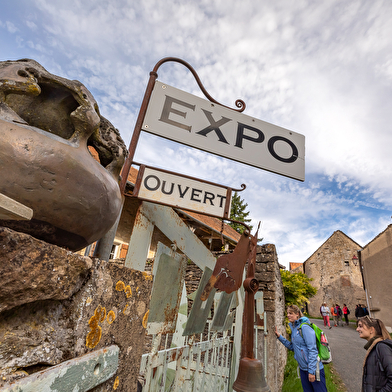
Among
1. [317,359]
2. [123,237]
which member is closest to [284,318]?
[317,359]

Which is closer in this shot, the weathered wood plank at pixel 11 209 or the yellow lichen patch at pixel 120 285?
the weathered wood plank at pixel 11 209

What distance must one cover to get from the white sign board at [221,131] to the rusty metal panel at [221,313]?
1.74 metres

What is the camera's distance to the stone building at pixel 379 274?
47.6 ft

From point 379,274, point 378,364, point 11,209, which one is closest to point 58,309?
point 11,209

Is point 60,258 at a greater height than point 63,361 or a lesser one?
greater

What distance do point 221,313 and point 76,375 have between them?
2419mm

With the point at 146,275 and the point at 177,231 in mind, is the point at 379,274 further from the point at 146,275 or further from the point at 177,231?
the point at 146,275

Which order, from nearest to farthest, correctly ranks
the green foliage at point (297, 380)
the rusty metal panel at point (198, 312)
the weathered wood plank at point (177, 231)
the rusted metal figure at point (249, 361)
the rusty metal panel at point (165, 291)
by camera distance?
the rusted metal figure at point (249, 361)
the rusty metal panel at point (165, 291)
the weathered wood plank at point (177, 231)
the rusty metal panel at point (198, 312)
the green foliage at point (297, 380)

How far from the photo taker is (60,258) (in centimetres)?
73

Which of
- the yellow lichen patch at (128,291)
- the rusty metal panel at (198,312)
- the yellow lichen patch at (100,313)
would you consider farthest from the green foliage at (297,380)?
the yellow lichen patch at (100,313)

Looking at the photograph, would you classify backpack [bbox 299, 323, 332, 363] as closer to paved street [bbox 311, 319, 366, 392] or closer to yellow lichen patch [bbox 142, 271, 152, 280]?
paved street [bbox 311, 319, 366, 392]

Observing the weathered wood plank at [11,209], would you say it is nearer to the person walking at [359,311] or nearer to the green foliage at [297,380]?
the green foliage at [297,380]

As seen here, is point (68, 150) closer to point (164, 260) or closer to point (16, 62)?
point (16, 62)

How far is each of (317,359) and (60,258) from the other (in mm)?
4249
